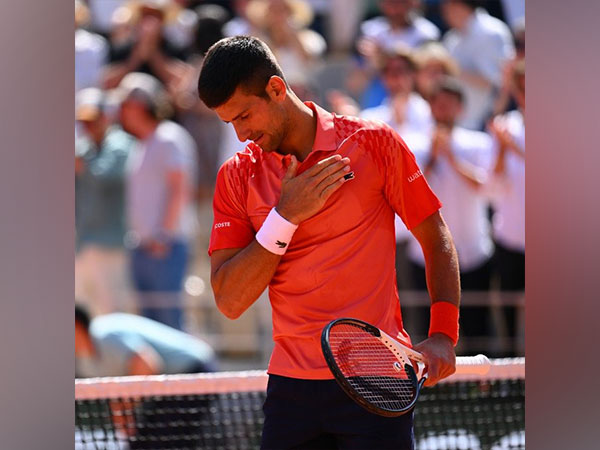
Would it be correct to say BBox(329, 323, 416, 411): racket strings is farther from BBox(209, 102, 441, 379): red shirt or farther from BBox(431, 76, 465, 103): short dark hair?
BBox(431, 76, 465, 103): short dark hair

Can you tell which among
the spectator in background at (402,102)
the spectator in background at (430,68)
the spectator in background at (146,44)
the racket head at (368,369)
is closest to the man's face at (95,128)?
the spectator in background at (146,44)

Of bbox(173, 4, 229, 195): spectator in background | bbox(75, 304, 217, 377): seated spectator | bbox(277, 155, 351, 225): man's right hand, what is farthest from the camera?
bbox(173, 4, 229, 195): spectator in background

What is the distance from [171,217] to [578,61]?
16.8 feet

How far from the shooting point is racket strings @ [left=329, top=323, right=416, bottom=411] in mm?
2730

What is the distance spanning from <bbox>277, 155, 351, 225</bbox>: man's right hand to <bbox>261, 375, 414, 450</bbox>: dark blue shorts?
0.48 metres

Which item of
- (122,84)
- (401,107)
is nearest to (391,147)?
(401,107)

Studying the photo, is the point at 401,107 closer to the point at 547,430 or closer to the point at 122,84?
the point at 122,84

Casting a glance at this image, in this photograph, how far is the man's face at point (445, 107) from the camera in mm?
7023

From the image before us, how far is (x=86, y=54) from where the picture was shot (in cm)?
795

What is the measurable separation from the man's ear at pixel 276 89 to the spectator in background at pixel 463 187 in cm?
424

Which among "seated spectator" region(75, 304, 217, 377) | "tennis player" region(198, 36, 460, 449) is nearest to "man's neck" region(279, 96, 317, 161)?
"tennis player" region(198, 36, 460, 449)

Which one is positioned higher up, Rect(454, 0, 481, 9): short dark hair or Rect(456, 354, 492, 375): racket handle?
Rect(454, 0, 481, 9): short dark hair

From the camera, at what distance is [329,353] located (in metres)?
2.62

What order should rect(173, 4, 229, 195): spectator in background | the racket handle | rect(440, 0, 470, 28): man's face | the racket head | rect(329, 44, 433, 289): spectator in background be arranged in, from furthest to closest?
rect(440, 0, 470, 28): man's face → rect(173, 4, 229, 195): spectator in background → rect(329, 44, 433, 289): spectator in background → the racket handle → the racket head
